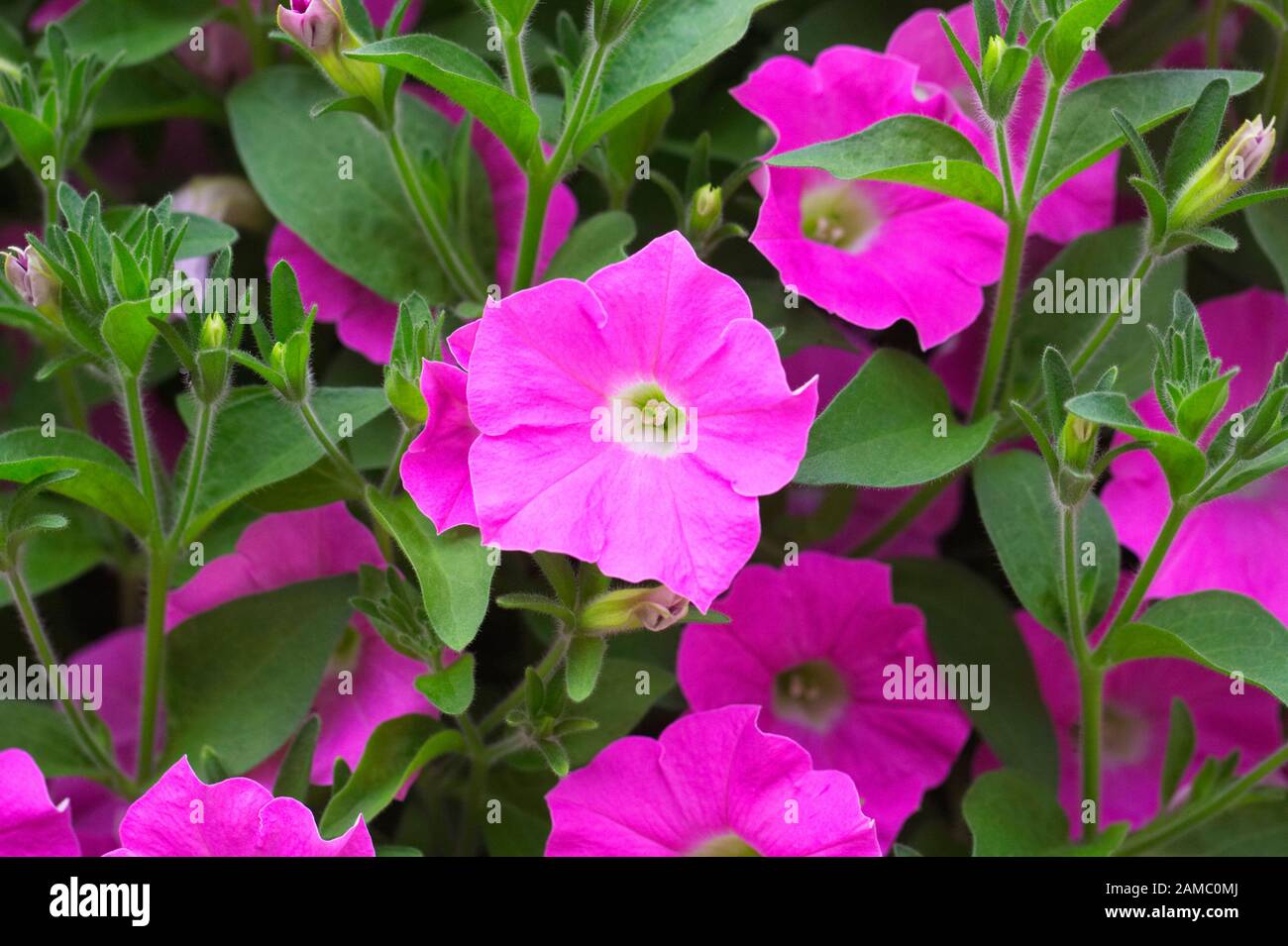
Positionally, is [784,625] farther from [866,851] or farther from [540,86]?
[540,86]

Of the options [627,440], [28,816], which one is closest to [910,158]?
[627,440]

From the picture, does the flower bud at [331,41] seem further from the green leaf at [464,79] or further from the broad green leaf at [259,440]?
the broad green leaf at [259,440]

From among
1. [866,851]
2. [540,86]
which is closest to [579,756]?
[866,851]

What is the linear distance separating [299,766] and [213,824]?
73 millimetres

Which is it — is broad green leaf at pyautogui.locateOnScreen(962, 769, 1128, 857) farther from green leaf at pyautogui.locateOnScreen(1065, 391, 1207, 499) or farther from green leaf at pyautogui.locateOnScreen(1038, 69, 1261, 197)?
green leaf at pyautogui.locateOnScreen(1038, 69, 1261, 197)

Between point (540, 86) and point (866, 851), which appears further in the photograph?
point (540, 86)

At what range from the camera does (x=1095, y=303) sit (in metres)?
0.87

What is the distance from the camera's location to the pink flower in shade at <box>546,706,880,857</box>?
0.70 meters

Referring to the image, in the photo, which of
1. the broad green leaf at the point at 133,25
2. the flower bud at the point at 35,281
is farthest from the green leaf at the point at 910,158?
the broad green leaf at the point at 133,25

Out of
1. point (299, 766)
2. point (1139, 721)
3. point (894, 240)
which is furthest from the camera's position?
point (1139, 721)

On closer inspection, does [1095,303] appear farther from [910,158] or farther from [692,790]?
[692,790]

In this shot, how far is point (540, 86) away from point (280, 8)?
1.07 feet

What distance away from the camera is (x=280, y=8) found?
2.29 feet
